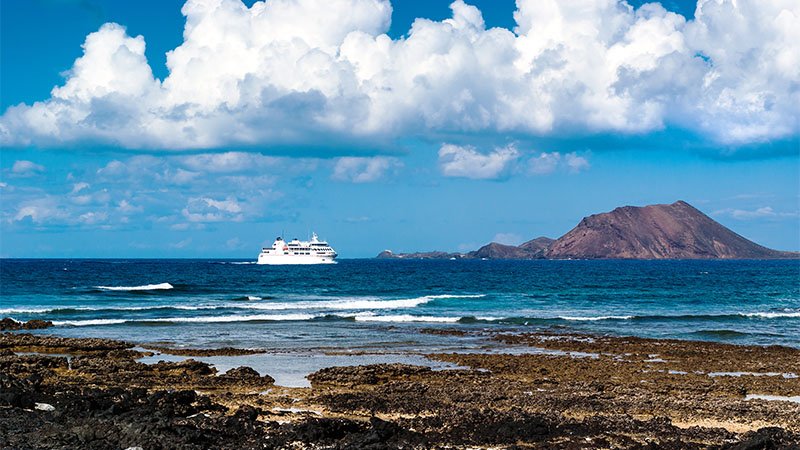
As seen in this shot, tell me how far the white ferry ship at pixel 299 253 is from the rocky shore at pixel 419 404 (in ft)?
454

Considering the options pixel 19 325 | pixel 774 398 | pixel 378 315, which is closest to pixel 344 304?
pixel 378 315

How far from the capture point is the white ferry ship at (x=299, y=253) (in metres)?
165

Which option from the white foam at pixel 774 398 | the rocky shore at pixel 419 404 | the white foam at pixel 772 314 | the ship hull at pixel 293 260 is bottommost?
the white foam at pixel 774 398

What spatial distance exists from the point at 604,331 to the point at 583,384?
18.2m

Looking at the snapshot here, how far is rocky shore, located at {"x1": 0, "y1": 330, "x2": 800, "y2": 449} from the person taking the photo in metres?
13.0

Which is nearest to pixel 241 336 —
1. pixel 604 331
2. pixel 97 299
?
pixel 604 331

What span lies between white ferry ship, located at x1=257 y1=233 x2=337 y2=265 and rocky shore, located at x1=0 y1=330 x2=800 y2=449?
5454 inches

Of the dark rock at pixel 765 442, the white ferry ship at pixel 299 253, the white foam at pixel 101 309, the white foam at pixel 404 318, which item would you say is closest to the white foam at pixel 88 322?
the white foam at pixel 101 309

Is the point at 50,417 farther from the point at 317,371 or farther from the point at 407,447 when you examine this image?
the point at 317,371

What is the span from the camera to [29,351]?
27344 millimetres

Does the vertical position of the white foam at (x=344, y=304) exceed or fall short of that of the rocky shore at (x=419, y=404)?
it exceeds it

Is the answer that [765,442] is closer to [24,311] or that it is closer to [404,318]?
[404,318]

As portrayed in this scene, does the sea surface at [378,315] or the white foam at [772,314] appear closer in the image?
the sea surface at [378,315]

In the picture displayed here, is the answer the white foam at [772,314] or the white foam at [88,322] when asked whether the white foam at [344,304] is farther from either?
the white foam at [772,314]
